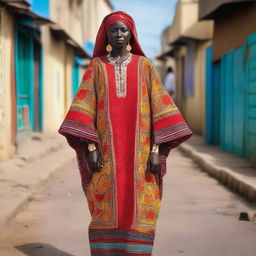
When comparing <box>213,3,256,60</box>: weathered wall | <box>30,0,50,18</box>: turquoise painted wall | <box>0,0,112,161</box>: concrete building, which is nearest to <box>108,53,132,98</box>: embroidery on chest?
<box>0,0,112,161</box>: concrete building

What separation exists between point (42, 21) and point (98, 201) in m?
9.46

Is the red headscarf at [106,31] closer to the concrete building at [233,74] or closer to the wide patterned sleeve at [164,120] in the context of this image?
the wide patterned sleeve at [164,120]

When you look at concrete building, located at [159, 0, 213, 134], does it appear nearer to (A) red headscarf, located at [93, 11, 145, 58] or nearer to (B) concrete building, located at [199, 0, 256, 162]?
(B) concrete building, located at [199, 0, 256, 162]

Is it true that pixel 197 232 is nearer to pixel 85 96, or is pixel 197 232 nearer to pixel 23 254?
pixel 23 254

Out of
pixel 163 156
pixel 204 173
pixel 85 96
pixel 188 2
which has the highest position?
pixel 188 2

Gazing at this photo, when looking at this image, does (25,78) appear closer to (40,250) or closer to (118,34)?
(40,250)

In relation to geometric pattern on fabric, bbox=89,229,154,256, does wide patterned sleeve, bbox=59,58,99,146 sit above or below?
above

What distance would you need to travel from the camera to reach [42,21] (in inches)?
506

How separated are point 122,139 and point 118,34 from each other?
2.21ft

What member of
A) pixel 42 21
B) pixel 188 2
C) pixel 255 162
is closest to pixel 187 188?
pixel 255 162

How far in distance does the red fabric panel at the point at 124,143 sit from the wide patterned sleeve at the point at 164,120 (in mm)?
134

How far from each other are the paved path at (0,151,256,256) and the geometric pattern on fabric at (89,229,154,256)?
29.5 inches

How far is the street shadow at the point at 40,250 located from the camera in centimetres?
466

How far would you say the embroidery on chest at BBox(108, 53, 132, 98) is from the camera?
3947 mm
